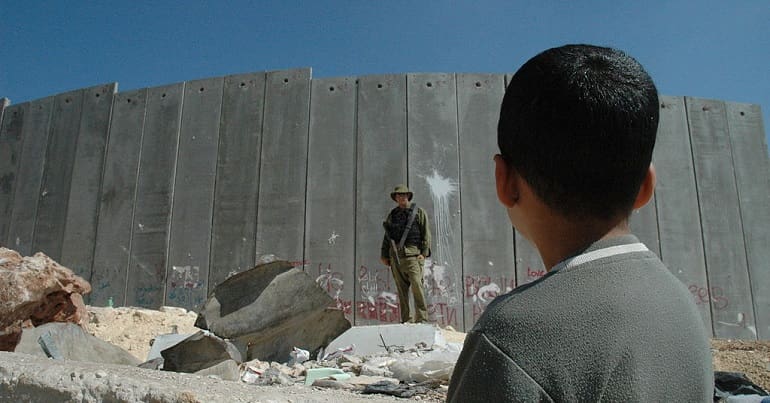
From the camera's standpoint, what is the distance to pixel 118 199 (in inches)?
345

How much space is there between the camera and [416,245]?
6.66 m

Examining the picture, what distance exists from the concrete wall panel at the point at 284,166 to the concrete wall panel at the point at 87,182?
266 cm

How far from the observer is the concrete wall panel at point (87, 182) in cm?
871

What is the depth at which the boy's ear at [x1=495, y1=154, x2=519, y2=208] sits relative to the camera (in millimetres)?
873

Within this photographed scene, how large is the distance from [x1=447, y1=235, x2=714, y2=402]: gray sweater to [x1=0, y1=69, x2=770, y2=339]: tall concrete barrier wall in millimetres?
6789

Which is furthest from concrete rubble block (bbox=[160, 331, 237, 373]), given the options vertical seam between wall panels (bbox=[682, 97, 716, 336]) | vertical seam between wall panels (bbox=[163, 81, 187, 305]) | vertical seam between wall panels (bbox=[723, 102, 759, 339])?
vertical seam between wall panels (bbox=[723, 102, 759, 339])

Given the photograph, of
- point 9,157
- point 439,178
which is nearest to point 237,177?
point 439,178

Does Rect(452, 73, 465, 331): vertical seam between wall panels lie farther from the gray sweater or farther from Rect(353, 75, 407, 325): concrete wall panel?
the gray sweater

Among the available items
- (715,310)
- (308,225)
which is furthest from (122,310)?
(715,310)

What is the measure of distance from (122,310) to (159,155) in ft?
8.55

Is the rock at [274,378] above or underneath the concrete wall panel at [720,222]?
underneath

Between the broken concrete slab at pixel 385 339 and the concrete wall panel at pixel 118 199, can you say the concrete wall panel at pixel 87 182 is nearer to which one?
the concrete wall panel at pixel 118 199

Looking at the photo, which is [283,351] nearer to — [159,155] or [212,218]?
[212,218]

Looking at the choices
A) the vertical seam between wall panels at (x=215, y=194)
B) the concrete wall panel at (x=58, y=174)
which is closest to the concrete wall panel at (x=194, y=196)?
the vertical seam between wall panels at (x=215, y=194)
